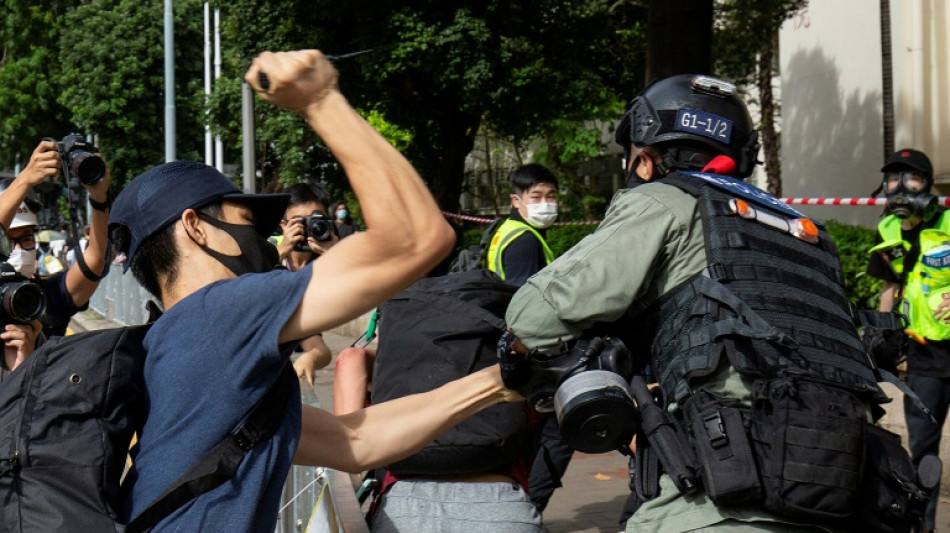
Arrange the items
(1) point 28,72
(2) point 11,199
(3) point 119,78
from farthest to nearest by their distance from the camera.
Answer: (1) point 28,72 → (3) point 119,78 → (2) point 11,199

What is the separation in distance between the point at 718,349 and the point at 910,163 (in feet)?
14.4

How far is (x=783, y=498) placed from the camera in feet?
8.24

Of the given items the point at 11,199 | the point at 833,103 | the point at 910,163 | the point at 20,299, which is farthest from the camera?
the point at 833,103

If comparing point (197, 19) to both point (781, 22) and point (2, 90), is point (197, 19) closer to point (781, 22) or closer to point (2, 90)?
point (2, 90)

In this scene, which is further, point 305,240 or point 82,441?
point 305,240

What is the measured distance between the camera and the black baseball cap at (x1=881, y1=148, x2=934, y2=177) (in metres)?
6.47

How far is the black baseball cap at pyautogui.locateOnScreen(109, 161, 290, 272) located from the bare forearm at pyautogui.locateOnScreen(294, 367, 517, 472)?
55 centimetres

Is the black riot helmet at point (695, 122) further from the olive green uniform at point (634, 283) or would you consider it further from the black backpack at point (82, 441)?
the black backpack at point (82, 441)

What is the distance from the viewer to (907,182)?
639cm

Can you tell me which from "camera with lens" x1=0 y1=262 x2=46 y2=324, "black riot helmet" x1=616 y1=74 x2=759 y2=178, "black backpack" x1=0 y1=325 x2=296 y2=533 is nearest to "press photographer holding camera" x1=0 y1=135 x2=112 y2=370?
"camera with lens" x1=0 y1=262 x2=46 y2=324

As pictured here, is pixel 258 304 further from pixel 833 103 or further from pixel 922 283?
pixel 833 103

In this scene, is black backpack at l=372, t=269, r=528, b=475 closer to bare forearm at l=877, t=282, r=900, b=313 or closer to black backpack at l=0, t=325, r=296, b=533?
black backpack at l=0, t=325, r=296, b=533

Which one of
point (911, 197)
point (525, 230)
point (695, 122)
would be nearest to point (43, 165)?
point (525, 230)

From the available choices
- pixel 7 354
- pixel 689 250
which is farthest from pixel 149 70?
pixel 689 250
